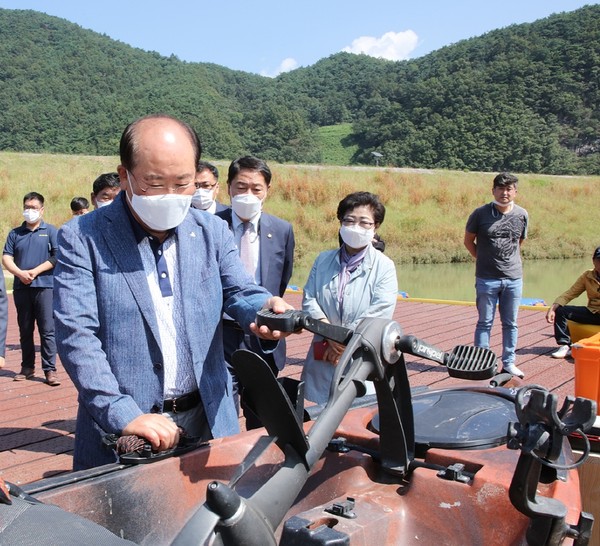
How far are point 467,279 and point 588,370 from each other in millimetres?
11368

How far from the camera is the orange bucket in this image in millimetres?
3146

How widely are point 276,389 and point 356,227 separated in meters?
2.26

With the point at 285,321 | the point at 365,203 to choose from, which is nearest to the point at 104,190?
the point at 365,203

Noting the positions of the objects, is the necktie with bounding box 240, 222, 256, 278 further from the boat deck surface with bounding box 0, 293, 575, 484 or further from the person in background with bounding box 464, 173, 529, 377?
the person in background with bounding box 464, 173, 529, 377

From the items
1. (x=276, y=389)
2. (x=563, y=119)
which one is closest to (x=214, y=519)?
(x=276, y=389)

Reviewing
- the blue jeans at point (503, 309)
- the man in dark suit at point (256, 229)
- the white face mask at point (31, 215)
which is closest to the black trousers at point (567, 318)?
the blue jeans at point (503, 309)

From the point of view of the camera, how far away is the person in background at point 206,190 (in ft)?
13.4

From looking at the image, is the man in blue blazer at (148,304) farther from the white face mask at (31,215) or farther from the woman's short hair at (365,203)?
the white face mask at (31,215)

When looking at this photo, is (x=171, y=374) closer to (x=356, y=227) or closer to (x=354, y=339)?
(x=354, y=339)

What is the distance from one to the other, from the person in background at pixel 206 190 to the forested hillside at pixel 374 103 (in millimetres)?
42688

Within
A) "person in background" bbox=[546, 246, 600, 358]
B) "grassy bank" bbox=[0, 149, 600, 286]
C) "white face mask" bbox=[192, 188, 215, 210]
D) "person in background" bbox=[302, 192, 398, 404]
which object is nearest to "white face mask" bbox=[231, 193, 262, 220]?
"person in background" bbox=[302, 192, 398, 404]

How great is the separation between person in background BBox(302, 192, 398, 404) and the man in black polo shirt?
8.97ft

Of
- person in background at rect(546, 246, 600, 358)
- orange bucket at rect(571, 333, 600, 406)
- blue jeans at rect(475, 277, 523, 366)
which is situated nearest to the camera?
orange bucket at rect(571, 333, 600, 406)

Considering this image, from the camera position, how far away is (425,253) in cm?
1948
